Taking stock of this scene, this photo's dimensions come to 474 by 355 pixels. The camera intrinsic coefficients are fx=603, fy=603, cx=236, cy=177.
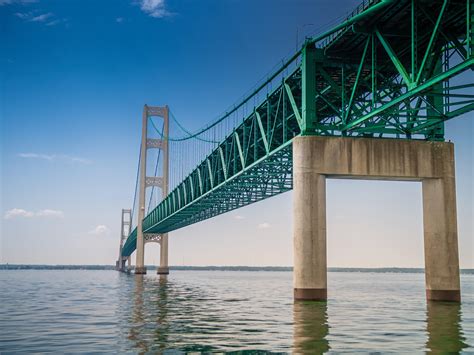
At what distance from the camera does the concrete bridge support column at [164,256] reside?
109312mm

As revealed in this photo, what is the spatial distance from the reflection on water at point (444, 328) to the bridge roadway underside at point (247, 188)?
466 inches

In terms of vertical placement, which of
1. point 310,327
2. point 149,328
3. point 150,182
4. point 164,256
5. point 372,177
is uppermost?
point 150,182

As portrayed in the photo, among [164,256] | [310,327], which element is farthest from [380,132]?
[164,256]

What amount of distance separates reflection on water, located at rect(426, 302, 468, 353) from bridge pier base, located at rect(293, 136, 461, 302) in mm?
2205

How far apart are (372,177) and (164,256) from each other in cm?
8375

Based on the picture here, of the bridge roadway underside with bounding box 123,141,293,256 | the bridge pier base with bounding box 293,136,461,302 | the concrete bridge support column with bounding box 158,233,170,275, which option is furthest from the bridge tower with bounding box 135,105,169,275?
the bridge pier base with bounding box 293,136,461,302

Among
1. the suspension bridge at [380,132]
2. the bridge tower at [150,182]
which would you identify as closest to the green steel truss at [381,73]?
the suspension bridge at [380,132]

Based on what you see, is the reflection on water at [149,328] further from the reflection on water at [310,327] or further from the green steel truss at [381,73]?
the green steel truss at [381,73]

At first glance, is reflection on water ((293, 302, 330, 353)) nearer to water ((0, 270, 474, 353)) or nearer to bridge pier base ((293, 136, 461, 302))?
water ((0, 270, 474, 353))

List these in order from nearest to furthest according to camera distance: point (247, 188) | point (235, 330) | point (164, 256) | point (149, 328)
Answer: point (235, 330)
point (149, 328)
point (247, 188)
point (164, 256)

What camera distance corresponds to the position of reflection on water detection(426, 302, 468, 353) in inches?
604

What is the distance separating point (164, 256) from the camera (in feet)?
362

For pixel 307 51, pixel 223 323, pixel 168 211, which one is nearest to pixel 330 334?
pixel 223 323

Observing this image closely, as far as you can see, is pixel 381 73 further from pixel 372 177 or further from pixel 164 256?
pixel 164 256
